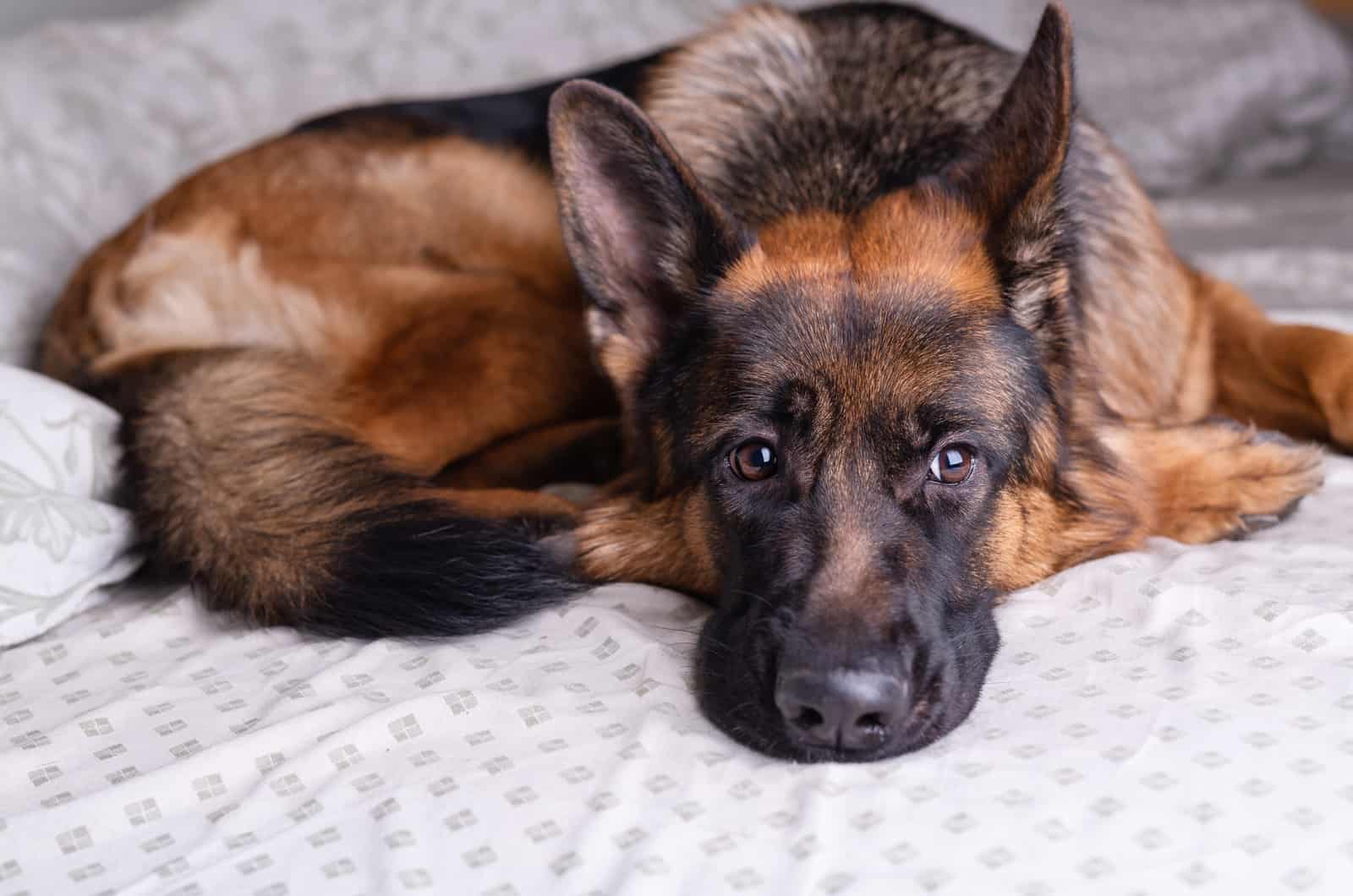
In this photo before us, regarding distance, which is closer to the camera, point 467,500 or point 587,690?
point 587,690

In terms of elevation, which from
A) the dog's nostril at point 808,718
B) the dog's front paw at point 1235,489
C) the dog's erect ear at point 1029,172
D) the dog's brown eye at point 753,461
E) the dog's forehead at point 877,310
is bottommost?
the dog's front paw at point 1235,489

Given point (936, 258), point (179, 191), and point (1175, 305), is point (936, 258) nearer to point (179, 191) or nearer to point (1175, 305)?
point (1175, 305)

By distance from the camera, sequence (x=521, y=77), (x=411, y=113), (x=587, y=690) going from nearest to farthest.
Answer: (x=587, y=690) → (x=411, y=113) → (x=521, y=77)

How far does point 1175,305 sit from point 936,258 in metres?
1.05

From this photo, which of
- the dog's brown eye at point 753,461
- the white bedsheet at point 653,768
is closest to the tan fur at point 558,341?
the dog's brown eye at point 753,461

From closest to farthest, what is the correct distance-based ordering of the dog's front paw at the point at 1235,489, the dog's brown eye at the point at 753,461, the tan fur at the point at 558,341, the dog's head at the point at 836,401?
the dog's head at the point at 836,401
the dog's brown eye at the point at 753,461
the tan fur at the point at 558,341
the dog's front paw at the point at 1235,489

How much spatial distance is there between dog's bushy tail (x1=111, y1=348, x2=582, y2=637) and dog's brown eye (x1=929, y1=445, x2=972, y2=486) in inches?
27.1

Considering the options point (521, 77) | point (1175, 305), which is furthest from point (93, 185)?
point (1175, 305)

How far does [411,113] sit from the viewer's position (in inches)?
134

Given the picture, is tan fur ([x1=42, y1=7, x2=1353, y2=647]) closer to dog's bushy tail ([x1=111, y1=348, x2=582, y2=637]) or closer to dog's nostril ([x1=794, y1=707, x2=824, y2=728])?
dog's bushy tail ([x1=111, y1=348, x2=582, y2=637])

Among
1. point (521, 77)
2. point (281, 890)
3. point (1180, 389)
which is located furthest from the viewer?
point (521, 77)

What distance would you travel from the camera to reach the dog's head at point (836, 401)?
1821 millimetres

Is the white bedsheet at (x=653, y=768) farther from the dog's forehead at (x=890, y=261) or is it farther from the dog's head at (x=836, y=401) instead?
the dog's forehead at (x=890, y=261)

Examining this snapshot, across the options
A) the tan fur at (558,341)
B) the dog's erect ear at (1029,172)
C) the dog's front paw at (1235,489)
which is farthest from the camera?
the dog's front paw at (1235,489)
